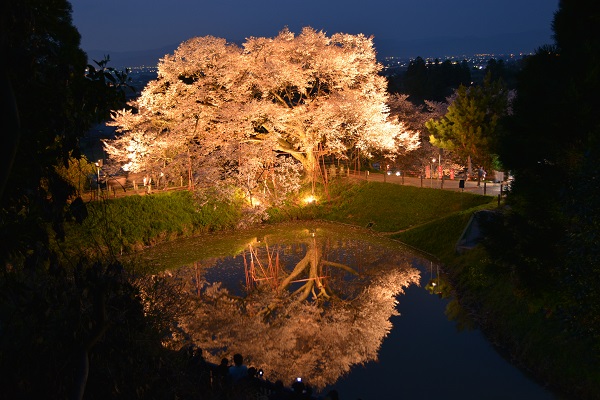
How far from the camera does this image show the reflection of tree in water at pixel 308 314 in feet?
42.2

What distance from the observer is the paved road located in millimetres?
25884

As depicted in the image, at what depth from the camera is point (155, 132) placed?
87.5 ft

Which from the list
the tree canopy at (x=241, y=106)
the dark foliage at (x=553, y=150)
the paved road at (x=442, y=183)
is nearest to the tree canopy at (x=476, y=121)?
the paved road at (x=442, y=183)

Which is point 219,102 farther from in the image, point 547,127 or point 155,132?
point 547,127

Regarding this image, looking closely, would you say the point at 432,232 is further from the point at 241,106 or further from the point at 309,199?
the point at 241,106

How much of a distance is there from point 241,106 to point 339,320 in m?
13.9

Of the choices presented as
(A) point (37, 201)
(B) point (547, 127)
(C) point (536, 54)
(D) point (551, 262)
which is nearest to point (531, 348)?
(D) point (551, 262)

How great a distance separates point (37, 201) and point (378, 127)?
24354 mm

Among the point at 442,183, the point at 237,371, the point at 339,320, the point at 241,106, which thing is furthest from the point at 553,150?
the point at 241,106

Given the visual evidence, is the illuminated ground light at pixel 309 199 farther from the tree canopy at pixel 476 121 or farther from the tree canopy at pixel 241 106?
the tree canopy at pixel 476 121

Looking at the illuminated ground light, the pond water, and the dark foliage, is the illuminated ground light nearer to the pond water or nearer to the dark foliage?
the pond water

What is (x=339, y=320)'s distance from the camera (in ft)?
50.0

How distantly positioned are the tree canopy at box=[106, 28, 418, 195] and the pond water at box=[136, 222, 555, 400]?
5.13 metres

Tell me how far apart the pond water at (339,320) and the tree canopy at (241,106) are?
5134 millimetres
